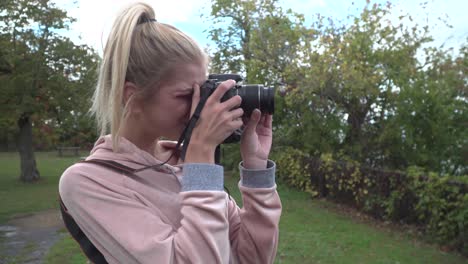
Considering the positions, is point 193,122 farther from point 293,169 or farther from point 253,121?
point 293,169

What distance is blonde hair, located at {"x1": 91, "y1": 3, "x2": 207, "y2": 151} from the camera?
47.1 inches

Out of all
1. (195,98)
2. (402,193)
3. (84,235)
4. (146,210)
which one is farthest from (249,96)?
(402,193)

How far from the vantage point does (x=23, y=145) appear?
52.6 ft

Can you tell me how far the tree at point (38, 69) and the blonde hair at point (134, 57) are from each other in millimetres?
13362

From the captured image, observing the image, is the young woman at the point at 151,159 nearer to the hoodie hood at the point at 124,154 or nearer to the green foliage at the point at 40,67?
the hoodie hood at the point at 124,154

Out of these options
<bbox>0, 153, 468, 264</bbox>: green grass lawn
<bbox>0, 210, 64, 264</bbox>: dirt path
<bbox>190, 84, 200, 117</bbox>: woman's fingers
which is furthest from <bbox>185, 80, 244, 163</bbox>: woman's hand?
<bbox>0, 210, 64, 264</bbox>: dirt path

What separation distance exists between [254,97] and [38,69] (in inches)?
593

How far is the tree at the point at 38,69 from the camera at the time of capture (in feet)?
46.6

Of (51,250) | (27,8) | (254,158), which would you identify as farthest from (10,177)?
(254,158)

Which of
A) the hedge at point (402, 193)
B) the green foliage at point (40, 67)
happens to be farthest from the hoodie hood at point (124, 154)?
the green foliage at point (40, 67)

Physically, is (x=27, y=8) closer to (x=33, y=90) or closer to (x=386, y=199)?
(x=33, y=90)

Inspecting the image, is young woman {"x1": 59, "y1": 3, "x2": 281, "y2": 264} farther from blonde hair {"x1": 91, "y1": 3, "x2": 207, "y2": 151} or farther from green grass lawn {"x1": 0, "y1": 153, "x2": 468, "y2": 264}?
green grass lawn {"x1": 0, "y1": 153, "x2": 468, "y2": 264}

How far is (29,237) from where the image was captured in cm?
736

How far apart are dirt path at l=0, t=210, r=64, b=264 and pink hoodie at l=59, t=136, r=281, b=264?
212 inches
